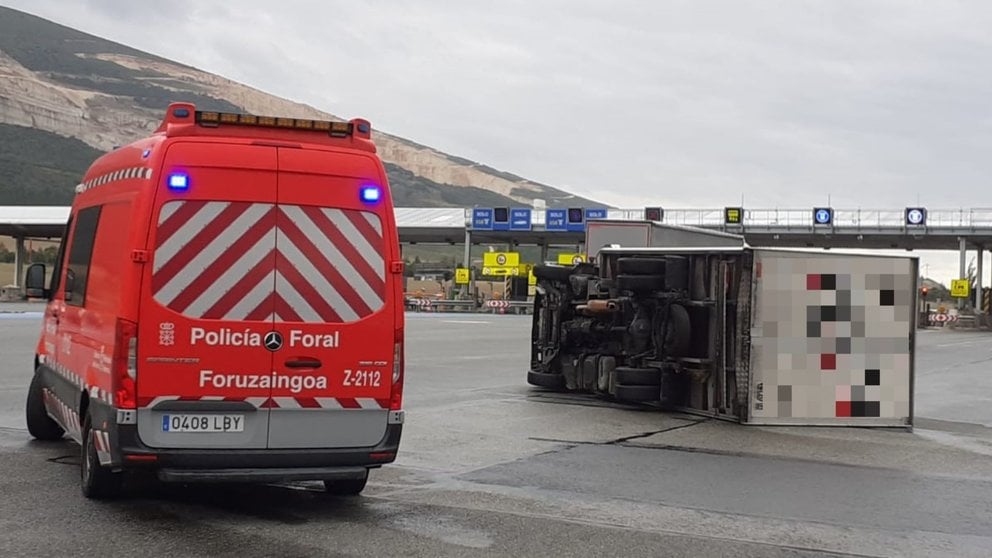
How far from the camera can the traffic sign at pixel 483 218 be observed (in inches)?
2702

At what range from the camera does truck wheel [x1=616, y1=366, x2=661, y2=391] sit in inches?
521

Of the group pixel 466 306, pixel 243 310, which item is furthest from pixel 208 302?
pixel 466 306

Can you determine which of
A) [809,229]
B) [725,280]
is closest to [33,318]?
[725,280]

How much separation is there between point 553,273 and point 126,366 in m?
9.43

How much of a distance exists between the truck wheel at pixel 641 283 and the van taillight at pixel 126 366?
7695 mm

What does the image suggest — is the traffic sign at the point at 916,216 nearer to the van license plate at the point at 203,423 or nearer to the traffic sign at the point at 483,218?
the traffic sign at the point at 483,218

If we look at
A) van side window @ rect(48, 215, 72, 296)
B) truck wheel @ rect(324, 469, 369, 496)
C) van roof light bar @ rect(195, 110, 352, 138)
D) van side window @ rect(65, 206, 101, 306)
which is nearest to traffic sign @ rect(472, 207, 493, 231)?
van side window @ rect(48, 215, 72, 296)

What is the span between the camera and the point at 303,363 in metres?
6.82

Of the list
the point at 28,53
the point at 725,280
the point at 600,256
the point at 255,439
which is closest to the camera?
the point at 255,439

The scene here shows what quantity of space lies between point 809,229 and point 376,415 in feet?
192

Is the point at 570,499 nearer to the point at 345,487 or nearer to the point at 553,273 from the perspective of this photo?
the point at 345,487

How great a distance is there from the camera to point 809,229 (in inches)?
2442

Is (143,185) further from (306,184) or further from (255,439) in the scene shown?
(255,439)

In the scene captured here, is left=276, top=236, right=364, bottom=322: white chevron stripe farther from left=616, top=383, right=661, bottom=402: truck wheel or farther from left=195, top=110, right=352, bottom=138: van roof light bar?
left=616, top=383, right=661, bottom=402: truck wheel
